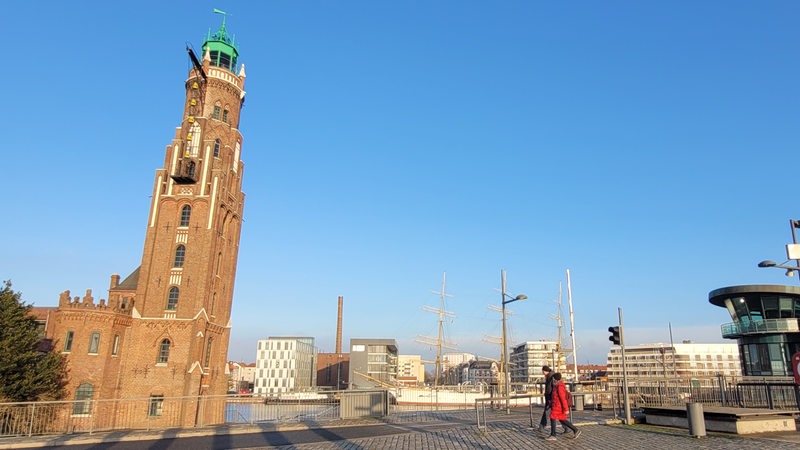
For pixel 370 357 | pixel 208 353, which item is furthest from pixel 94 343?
pixel 370 357

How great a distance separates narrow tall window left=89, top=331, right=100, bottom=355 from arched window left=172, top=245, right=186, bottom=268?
6.85 meters

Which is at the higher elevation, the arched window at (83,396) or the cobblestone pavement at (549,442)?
the cobblestone pavement at (549,442)

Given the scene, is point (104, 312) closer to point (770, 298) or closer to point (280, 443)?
point (280, 443)

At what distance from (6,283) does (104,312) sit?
6.64m

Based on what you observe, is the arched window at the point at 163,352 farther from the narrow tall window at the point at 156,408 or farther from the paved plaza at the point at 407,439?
the paved plaza at the point at 407,439

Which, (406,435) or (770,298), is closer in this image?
(406,435)

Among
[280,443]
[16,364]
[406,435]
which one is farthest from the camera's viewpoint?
[16,364]

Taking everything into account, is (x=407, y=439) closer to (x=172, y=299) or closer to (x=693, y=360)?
(x=172, y=299)

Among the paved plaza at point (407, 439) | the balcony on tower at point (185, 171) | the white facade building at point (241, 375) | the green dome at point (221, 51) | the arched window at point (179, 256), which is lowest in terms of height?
the white facade building at point (241, 375)

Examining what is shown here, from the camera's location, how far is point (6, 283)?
3027 cm

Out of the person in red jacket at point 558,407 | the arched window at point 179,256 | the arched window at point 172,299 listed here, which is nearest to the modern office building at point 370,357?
the arched window at point 172,299

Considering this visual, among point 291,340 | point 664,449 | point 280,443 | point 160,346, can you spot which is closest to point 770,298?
point 664,449

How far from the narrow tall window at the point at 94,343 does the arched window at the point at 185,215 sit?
9.64 m

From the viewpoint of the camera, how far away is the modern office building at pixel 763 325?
126ft
